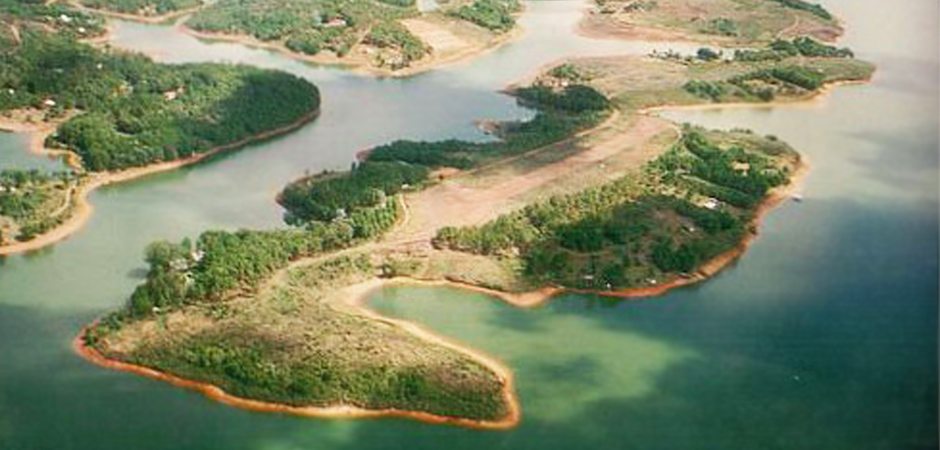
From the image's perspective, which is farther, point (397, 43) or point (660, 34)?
point (660, 34)

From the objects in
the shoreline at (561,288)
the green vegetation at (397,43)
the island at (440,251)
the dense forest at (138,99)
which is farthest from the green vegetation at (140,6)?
the shoreline at (561,288)

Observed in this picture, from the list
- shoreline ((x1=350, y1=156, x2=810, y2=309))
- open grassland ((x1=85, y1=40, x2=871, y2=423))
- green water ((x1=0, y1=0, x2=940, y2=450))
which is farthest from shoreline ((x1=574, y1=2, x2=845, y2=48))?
shoreline ((x1=350, y1=156, x2=810, y2=309))

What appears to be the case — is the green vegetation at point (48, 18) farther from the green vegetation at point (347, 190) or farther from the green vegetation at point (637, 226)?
the green vegetation at point (637, 226)

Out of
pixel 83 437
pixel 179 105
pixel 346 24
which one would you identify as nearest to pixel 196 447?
pixel 83 437

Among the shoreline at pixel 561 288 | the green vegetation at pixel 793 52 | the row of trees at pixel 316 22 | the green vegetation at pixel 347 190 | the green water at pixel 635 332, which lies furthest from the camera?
the row of trees at pixel 316 22

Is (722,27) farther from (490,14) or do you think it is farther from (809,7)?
(490,14)

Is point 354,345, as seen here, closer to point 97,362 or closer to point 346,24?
point 97,362

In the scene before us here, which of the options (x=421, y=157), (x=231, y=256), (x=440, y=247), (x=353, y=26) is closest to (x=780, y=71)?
(x=421, y=157)
